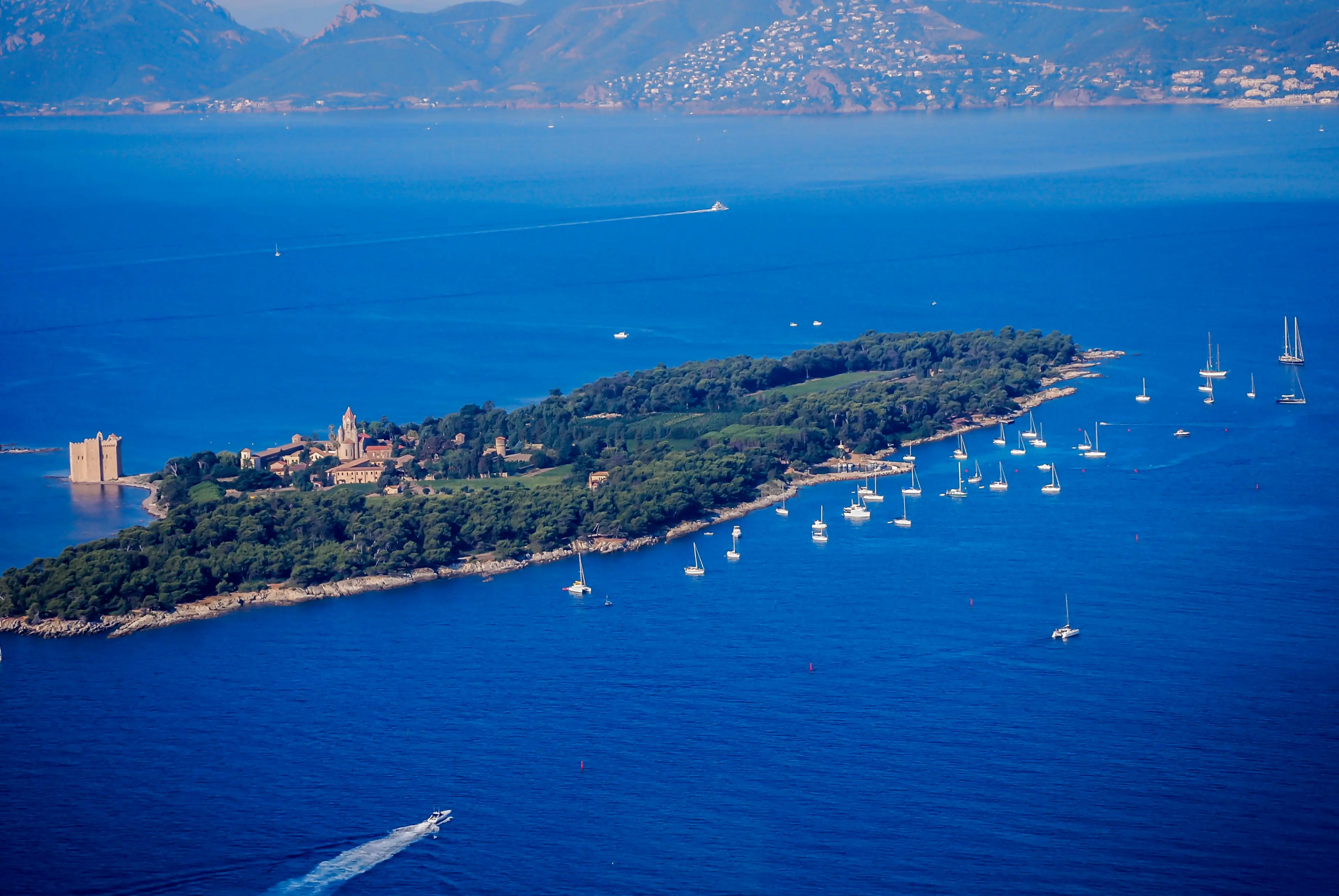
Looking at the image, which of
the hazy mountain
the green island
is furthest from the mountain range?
the green island

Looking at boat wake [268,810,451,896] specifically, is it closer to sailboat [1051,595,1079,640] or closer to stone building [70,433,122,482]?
sailboat [1051,595,1079,640]

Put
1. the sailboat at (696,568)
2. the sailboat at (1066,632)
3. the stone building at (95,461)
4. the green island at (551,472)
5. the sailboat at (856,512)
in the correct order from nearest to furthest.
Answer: the sailboat at (1066,632) → the green island at (551,472) → the sailboat at (696,568) → the sailboat at (856,512) → the stone building at (95,461)

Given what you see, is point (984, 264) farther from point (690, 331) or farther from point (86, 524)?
point (86, 524)

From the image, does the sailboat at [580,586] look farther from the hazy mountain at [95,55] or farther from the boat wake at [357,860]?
the hazy mountain at [95,55]

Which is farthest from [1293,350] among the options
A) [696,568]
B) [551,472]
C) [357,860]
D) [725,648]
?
[357,860]

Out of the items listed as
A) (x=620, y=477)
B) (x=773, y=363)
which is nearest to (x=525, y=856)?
(x=620, y=477)

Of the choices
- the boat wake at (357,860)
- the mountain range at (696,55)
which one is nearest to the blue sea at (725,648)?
the boat wake at (357,860)

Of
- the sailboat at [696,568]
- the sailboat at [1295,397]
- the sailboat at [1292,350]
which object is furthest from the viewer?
the sailboat at [1292,350]
